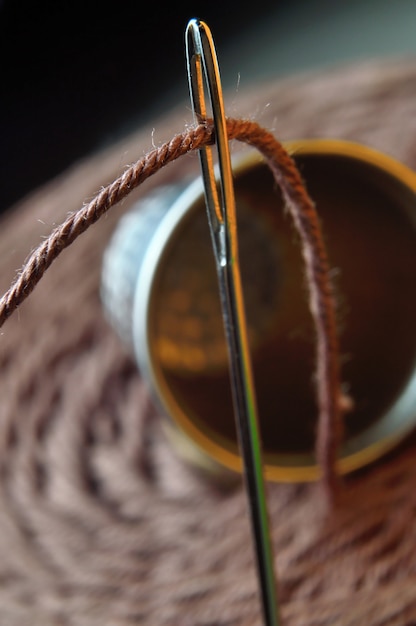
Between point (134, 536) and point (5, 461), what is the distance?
0.25ft

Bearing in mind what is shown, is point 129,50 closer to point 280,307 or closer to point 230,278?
point 280,307

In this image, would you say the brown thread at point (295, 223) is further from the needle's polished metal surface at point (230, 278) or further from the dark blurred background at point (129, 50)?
the dark blurred background at point (129, 50)

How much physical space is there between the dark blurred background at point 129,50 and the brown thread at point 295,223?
18.6 inches

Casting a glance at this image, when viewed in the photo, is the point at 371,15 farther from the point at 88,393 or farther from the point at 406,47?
the point at 88,393

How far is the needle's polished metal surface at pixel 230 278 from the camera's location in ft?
0.58

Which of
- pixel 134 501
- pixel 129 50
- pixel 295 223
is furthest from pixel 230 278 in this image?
pixel 129 50

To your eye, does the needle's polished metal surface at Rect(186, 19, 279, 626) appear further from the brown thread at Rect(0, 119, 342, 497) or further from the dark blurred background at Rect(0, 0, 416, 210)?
the dark blurred background at Rect(0, 0, 416, 210)

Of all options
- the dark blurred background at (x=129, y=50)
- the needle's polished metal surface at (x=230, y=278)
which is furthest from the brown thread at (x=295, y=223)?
the dark blurred background at (x=129, y=50)

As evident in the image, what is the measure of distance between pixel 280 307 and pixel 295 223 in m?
0.15

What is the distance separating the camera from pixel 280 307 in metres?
0.36

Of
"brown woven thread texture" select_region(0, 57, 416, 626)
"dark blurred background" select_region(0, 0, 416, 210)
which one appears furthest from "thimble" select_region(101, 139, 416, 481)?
"dark blurred background" select_region(0, 0, 416, 210)

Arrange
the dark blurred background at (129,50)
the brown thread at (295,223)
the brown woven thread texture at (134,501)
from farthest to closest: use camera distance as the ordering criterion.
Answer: the dark blurred background at (129,50) < the brown woven thread texture at (134,501) < the brown thread at (295,223)

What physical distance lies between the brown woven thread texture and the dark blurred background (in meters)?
0.25

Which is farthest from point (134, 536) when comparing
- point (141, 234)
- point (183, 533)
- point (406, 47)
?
point (406, 47)
